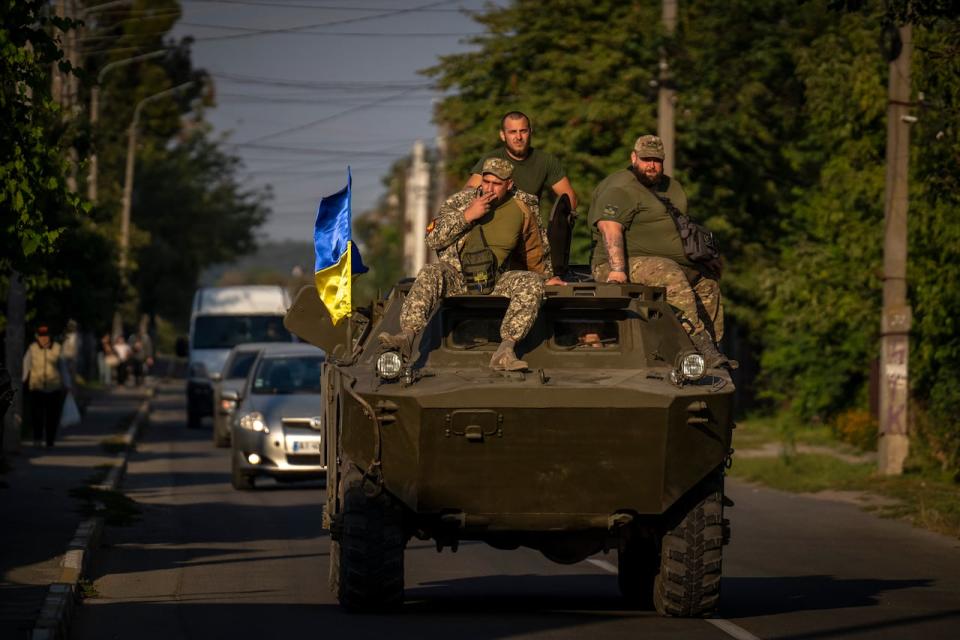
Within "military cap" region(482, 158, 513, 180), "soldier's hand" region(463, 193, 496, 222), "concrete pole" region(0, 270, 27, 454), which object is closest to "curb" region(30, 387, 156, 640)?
Answer: "soldier's hand" region(463, 193, 496, 222)

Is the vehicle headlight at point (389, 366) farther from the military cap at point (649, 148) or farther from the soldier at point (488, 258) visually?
the military cap at point (649, 148)

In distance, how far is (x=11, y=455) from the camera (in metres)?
26.5

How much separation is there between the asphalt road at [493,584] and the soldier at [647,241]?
2.06 meters

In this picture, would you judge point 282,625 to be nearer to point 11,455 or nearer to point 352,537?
point 352,537

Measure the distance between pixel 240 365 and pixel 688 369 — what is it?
21.3 metres

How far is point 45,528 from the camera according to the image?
1652 cm

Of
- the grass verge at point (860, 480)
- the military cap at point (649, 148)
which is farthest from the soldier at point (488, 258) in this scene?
the grass verge at point (860, 480)

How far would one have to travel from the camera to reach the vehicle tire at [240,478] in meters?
23.0

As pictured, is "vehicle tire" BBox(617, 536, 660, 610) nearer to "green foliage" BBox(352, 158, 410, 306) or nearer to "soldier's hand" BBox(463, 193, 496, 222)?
"soldier's hand" BBox(463, 193, 496, 222)

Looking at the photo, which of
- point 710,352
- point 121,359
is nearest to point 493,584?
point 710,352

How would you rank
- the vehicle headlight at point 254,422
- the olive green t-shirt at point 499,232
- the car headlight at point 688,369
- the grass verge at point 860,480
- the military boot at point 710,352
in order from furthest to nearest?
the vehicle headlight at point 254,422
the grass verge at point 860,480
the olive green t-shirt at point 499,232
the military boot at point 710,352
the car headlight at point 688,369

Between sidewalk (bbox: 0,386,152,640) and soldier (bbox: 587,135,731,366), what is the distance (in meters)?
4.16

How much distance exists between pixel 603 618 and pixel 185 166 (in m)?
68.5

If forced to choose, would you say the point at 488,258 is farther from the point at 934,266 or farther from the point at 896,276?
the point at 934,266
